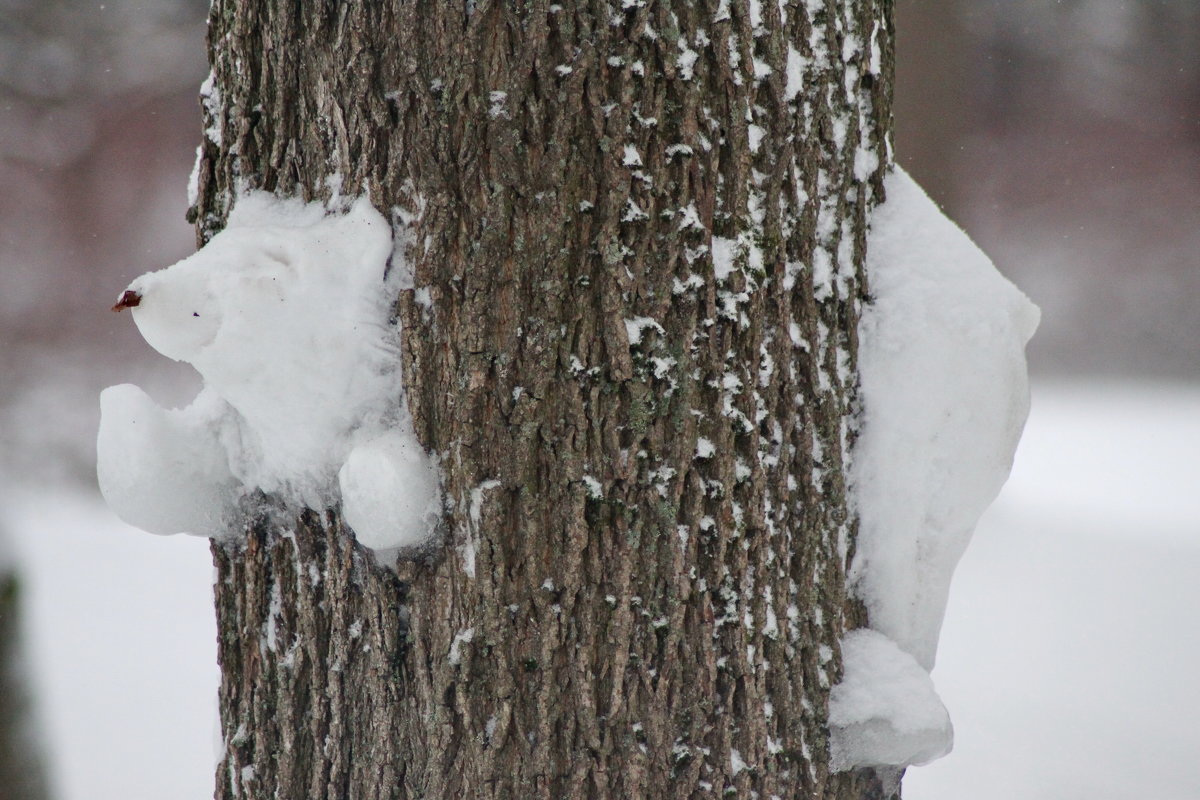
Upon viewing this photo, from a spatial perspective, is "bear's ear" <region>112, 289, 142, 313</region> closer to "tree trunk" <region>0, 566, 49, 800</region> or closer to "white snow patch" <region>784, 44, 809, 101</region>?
"white snow patch" <region>784, 44, 809, 101</region>

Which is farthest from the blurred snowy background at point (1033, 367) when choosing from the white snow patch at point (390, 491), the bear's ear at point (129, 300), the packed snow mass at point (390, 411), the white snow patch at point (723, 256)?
the white snow patch at point (723, 256)

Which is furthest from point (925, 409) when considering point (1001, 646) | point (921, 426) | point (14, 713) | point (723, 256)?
point (1001, 646)

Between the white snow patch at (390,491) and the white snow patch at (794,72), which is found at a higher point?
the white snow patch at (794,72)

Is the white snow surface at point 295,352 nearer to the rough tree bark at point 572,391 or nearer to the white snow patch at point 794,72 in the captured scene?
the rough tree bark at point 572,391

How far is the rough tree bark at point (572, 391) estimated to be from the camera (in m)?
1.08

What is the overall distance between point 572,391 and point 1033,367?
24.7ft

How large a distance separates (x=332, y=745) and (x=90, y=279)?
3189mm

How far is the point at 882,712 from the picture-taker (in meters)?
1.22

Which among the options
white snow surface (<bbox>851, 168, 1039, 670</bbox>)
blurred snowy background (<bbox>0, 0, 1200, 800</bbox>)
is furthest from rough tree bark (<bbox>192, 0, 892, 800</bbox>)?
blurred snowy background (<bbox>0, 0, 1200, 800</bbox>)

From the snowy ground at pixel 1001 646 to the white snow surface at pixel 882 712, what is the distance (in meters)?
2.62

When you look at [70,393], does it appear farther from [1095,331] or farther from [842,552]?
[1095,331]

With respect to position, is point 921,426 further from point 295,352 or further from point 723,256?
point 295,352

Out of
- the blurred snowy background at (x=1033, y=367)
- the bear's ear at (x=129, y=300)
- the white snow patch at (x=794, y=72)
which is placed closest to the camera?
the bear's ear at (x=129, y=300)

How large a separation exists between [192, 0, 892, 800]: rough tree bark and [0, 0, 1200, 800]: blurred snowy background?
274cm
